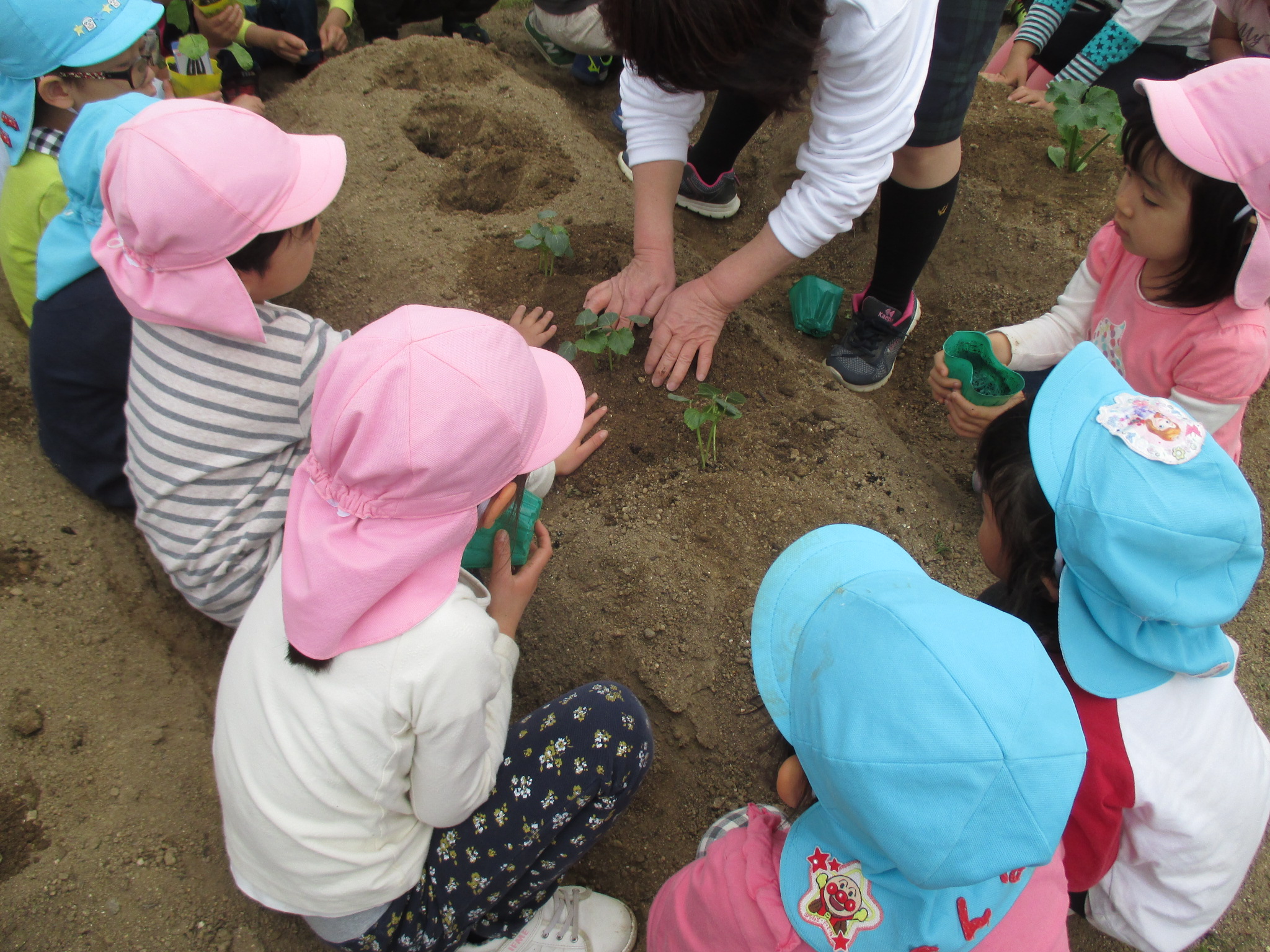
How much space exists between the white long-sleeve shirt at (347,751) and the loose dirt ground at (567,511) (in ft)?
1.38

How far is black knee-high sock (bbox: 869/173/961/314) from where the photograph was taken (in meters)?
2.07

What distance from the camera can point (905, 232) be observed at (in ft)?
7.10

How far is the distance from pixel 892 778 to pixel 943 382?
1.33 meters

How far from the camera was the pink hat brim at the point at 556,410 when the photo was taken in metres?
1.21

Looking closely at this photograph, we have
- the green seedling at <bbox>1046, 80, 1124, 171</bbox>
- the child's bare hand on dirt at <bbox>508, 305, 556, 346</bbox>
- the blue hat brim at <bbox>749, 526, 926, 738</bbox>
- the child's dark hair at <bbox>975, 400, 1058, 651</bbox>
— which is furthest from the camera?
the green seedling at <bbox>1046, 80, 1124, 171</bbox>

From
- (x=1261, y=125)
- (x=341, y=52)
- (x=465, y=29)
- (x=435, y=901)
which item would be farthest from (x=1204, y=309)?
(x=341, y=52)

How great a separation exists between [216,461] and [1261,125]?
1941mm

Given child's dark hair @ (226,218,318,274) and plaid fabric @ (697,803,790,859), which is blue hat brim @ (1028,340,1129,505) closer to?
plaid fabric @ (697,803,790,859)

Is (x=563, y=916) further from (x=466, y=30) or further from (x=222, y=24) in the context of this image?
(x=466, y=30)

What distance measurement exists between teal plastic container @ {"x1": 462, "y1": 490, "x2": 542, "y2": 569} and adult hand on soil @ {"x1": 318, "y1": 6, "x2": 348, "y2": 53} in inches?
126

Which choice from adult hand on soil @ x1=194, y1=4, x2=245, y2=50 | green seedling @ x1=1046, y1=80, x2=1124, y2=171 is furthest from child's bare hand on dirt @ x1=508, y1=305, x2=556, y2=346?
adult hand on soil @ x1=194, y1=4, x2=245, y2=50

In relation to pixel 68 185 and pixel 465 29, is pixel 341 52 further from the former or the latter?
pixel 68 185

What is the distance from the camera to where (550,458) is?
1237 millimetres

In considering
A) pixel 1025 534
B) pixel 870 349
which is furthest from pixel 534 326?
pixel 1025 534
